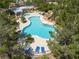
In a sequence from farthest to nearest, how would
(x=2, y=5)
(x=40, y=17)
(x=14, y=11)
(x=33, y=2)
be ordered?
(x=33, y=2) < (x=2, y=5) < (x=14, y=11) < (x=40, y=17)

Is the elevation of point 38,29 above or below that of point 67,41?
below

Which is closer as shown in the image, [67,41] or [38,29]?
[67,41]

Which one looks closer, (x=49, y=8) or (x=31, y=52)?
(x=31, y=52)

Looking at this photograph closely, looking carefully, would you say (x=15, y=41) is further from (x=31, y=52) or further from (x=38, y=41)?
(x=38, y=41)

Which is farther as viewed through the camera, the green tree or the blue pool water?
the blue pool water

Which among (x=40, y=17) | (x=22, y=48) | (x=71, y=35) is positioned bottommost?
(x=40, y=17)

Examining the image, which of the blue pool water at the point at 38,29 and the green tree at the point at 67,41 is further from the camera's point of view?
the blue pool water at the point at 38,29

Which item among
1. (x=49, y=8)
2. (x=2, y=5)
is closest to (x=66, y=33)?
(x=49, y=8)

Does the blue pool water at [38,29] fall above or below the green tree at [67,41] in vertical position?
below
